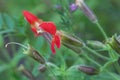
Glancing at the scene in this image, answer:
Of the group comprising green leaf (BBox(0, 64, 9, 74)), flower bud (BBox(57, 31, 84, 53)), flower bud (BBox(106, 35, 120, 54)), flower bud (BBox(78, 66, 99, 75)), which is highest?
green leaf (BBox(0, 64, 9, 74))

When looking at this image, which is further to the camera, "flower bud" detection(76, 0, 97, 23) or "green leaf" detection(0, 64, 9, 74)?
"green leaf" detection(0, 64, 9, 74)

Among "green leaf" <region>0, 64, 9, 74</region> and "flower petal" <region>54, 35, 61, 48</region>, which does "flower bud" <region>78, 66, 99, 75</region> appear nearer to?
"flower petal" <region>54, 35, 61, 48</region>

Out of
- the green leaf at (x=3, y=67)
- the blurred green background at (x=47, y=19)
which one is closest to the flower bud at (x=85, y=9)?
the blurred green background at (x=47, y=19)

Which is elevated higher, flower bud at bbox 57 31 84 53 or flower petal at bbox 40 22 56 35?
flower bud at bbox 57 31 84 53

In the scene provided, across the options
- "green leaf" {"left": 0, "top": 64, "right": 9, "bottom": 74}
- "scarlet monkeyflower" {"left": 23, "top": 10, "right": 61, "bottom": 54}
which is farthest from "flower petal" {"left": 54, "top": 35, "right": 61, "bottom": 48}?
"green leaf" {"left": 0, "top": 64, "right": 9, "bottom": 74}

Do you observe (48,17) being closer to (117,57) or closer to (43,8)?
(43,8)

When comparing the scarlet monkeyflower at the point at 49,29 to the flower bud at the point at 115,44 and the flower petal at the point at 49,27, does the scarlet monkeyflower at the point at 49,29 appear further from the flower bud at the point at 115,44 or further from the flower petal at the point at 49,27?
the flower bud at the point at 115,44
